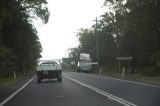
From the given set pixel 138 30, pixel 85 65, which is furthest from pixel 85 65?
pixel 138 30

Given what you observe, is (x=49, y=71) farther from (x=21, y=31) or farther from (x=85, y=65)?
(x=85, y=65)

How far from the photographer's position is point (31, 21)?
230ft

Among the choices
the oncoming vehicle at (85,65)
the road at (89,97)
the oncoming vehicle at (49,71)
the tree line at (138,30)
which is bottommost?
the road at (89,97)

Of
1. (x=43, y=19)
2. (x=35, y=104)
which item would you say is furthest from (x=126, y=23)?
(x=35, y=104)

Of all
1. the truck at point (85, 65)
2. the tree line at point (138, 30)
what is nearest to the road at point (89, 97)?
the tree line at point (138, 30)

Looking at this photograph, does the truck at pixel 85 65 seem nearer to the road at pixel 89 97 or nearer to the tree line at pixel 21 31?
the tree line at pixel 21 31

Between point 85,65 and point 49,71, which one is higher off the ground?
point 85,65

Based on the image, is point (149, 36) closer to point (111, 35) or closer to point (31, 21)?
point (31, 21)

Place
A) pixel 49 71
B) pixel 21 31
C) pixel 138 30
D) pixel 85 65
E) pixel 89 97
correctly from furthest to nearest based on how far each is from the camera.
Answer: pixel 85 65 < pixel 21 31 < pixel 138 30 < pixel 49 71 < pixel 89 97

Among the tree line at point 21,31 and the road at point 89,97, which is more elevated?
the tree line at point 21,31

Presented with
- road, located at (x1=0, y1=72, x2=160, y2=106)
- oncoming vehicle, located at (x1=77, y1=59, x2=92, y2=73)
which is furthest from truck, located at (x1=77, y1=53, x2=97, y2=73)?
road, located at (x1=0, y1=72, x2=160, y2=106)

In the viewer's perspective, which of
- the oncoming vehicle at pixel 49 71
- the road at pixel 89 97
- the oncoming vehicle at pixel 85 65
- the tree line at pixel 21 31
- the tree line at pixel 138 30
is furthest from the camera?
the oncoming vehicle at pixel 85 65

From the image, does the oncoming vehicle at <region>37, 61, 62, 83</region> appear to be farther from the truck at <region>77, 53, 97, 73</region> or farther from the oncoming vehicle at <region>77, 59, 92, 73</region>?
the oncoming vehicle at <region>77, 59, 92, 73</region>

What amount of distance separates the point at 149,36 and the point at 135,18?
497cm
